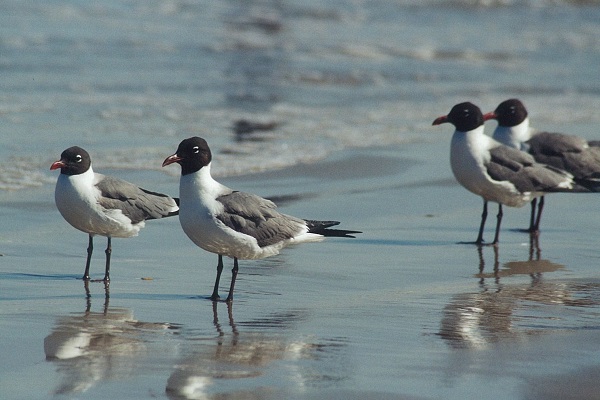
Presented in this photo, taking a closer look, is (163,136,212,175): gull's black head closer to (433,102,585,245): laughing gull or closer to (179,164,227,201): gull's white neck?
(179,164,227,201): gull's white neck

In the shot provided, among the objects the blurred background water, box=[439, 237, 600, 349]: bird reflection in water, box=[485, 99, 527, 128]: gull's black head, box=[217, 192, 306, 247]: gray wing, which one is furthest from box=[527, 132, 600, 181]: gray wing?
box=[217, 192, 306, 247]: gray wing

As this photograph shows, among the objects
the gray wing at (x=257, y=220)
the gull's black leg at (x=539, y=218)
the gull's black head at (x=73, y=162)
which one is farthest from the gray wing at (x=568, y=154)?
the gull's black head at (x=73, y=162)

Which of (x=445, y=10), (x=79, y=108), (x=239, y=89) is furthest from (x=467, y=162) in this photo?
(x=445, y=10)

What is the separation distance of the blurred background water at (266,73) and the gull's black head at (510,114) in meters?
2.49

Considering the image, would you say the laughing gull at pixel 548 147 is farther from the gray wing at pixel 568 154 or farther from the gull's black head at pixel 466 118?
the gull's black head at pixel 466 118

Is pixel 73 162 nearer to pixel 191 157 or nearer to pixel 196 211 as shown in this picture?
pixel 191 157

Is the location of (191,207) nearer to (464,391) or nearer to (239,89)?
(464,391)

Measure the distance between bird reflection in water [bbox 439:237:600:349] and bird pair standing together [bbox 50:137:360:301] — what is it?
1.05 m

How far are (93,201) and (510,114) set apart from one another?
4.99 m

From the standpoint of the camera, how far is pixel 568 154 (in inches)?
412

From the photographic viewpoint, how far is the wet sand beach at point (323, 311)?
17.2 ft

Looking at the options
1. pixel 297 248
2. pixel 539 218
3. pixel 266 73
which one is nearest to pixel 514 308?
pixel 297 248

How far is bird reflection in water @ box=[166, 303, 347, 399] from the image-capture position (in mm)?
5094

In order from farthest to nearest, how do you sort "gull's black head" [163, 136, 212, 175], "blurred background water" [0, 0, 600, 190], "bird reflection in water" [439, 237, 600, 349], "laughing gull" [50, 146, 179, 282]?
"blurred background water" [0, 0, 600, 190], "laughing gull" [50, 146, 179, 282], "gull's black head" [163, 136, 212, 175], "bird reflection in water" [439, 237, 600, 349]
